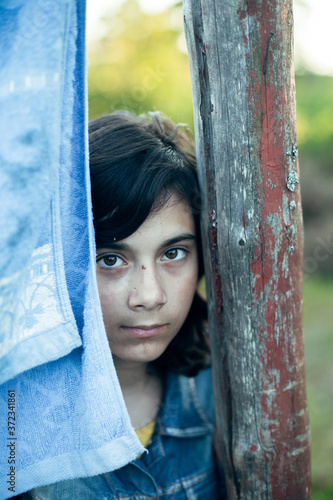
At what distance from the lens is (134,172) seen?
1.33m

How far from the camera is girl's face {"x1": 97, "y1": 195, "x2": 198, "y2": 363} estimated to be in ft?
4.19

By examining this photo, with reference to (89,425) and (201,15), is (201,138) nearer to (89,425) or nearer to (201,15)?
(201,15)

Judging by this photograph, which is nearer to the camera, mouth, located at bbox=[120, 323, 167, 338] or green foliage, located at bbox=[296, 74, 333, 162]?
mouth, located at bbox=[120, 323, 167, 338]

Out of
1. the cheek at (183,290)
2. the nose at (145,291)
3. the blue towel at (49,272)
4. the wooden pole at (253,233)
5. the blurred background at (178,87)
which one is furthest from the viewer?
the blurred background at (178,87)

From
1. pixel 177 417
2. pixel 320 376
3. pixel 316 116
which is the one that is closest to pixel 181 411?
pixel 177 417

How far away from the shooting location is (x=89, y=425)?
1.11 metres

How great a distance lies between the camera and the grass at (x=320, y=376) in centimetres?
261

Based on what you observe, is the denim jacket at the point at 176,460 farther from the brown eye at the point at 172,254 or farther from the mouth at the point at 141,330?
the brown eye at the point at 172,254

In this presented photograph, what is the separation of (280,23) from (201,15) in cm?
19

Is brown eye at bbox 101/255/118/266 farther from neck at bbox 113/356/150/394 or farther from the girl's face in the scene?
neck at bbox 113/356/150/394

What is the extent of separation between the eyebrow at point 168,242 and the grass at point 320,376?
189 centimetres

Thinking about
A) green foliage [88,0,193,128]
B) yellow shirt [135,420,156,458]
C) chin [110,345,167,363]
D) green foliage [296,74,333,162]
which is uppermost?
green foliage [88,0,193,128]

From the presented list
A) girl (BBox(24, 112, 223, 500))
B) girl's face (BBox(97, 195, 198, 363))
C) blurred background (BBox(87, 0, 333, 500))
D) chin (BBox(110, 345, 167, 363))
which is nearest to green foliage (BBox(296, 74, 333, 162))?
blurred background (BBox(87, 0, 333, 500))

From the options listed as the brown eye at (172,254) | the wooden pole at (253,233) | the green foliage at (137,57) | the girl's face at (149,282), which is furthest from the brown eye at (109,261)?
the green foliage at (137,57)
